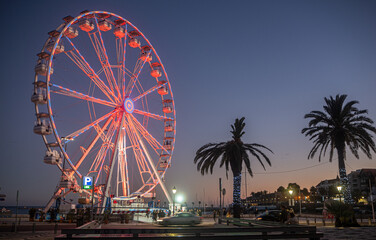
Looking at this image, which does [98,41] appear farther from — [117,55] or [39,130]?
[39,130]

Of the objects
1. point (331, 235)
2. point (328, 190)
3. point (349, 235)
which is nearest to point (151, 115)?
point (331, 235)

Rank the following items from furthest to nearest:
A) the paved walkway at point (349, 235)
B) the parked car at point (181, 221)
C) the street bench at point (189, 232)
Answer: the parked car at point (181, 221), the paved walkway at point (349, 235), the street bench at point (189, 232)

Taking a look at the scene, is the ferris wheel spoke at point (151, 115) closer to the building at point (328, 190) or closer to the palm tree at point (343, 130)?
the palm tree at point (343, 130)

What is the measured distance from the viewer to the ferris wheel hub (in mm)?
35631

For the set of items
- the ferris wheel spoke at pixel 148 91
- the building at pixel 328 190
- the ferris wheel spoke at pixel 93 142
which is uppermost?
the ferris wheel spoke at pixel 148 91

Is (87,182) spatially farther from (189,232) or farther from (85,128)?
(189,232)

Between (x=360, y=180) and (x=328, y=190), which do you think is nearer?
(x=360, y=180)

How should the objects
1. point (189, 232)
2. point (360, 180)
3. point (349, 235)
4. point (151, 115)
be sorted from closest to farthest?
point (189, 232)
point (349, 235)
point (151, 115)
point (360, 180)

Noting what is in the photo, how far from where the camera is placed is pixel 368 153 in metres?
31.4

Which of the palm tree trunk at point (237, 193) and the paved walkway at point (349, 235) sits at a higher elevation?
the palm tree trunk at point (237, 193)

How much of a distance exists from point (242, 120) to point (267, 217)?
31.7 feet

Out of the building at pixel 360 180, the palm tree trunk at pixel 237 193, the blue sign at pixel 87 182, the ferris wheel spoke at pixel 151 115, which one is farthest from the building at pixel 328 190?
the blue sign at pixel 87 182

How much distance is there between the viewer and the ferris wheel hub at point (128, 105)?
3563 cm

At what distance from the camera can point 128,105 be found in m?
36.2
